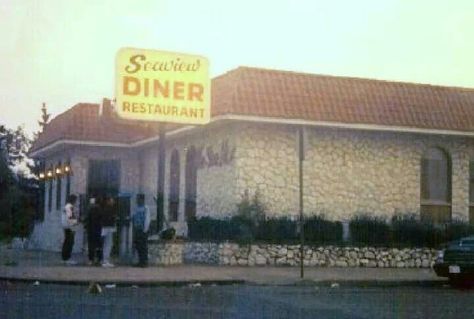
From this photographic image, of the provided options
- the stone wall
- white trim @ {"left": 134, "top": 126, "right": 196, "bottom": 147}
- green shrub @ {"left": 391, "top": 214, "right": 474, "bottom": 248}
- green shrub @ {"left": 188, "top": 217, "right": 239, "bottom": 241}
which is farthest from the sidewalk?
white trim @ {"left": 134, "top": 126, "right": 196, "bottom": 147}

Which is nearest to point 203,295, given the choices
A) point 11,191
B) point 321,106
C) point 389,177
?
point 321,106

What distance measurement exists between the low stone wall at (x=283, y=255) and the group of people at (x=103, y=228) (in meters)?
1.26

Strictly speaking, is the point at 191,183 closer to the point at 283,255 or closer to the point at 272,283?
the point at 283,255

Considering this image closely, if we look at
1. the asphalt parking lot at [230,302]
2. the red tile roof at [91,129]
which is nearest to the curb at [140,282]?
the asphalt parking lot at [230,302]

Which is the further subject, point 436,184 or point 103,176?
point 103,176

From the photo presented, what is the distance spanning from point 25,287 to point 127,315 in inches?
210

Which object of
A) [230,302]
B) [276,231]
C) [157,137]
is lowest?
[230,302]

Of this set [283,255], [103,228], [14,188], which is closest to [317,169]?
[283,255]

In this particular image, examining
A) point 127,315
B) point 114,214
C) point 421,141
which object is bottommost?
point 127,315

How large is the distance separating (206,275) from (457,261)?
5.57 meters

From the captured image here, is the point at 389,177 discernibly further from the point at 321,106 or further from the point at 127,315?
the point at 127,315

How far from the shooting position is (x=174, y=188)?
3198 cm

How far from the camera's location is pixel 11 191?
60125mm

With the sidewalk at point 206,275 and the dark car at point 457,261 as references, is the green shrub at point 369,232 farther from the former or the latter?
the dark car at point 457,261
